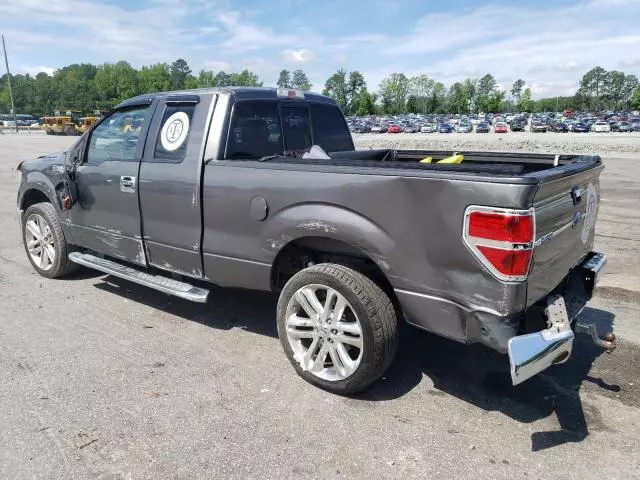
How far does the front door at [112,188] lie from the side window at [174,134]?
0.23m

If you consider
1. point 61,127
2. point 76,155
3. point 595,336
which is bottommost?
point 595,336

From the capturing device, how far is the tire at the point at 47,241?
532 cm

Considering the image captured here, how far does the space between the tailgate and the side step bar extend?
2.36 meters

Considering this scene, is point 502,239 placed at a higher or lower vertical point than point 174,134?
lower

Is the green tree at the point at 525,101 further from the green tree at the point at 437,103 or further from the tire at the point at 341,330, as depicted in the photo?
the tire at the point at 341,330

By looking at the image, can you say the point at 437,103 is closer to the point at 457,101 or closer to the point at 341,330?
the point at 457,101

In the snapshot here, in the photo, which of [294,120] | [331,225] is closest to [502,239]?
[331,225]

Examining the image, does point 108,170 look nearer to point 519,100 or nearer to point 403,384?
point 403,384

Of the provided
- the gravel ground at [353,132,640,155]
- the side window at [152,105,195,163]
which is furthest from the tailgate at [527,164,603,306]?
the gravel ground at [353,132,640,155]

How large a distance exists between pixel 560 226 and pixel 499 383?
1.17 meters

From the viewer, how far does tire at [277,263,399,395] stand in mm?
3111

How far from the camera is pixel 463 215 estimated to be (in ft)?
8.82

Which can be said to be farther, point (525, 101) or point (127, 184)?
point (525, 101)

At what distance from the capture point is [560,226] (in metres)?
3.01
